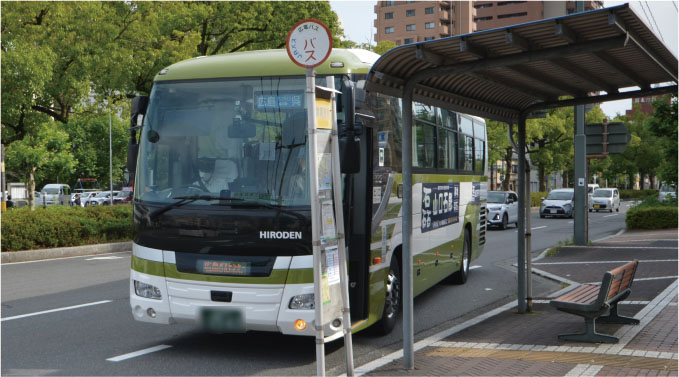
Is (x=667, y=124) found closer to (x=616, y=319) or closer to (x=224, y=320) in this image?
(x=616, y=319)

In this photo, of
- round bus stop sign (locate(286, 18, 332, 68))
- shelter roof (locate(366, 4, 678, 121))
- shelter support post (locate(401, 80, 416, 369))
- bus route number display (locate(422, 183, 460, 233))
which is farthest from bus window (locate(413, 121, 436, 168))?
round bus stop sign (locate(286, 18, 332, 68))

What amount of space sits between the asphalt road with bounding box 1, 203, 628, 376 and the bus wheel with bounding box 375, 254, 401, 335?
136 mm

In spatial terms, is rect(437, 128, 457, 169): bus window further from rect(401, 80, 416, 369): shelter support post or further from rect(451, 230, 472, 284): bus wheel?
rect(401, 80, 416, 369): shelter support post

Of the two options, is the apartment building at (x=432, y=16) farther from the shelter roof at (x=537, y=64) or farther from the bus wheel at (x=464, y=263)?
the shelter roof at (x=537, y=64)

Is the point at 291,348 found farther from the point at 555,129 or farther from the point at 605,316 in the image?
the point at 555,129

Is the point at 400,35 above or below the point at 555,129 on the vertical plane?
above

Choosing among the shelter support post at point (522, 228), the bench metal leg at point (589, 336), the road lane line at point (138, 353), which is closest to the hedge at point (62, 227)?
the road lane line at point (138, 353)

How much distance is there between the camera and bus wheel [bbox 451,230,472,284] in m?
12.3

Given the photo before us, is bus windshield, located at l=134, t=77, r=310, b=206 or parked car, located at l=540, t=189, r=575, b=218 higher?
bus windshield, located at l=134, t=77, r=310, b=206

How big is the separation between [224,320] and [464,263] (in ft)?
23.2

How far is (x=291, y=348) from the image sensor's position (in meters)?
7.27

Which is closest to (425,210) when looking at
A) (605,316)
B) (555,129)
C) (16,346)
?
(605,316)

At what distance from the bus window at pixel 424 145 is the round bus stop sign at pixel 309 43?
3.60m

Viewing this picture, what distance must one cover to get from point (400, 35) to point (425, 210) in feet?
314
